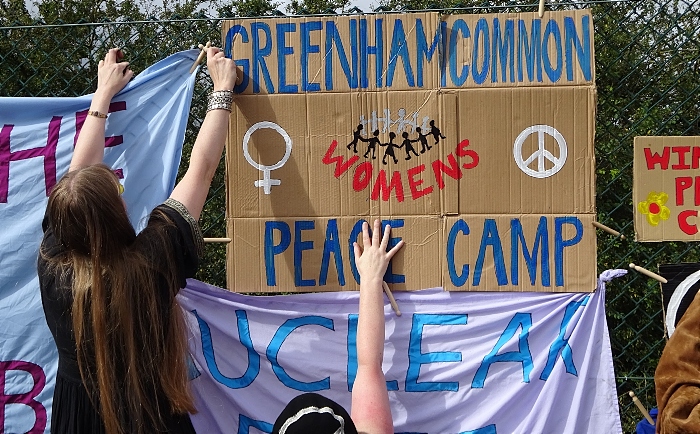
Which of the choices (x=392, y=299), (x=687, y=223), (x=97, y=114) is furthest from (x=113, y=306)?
(x=687, y=223)

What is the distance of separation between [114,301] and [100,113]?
3.48 feet

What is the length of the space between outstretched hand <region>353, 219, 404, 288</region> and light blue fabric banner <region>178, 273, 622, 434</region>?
14 cm

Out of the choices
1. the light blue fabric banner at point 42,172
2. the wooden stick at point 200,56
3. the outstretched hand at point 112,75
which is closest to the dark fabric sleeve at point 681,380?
the light blue fabric banner at point 42,172

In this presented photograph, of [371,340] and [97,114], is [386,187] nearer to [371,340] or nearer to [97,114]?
[371,340]

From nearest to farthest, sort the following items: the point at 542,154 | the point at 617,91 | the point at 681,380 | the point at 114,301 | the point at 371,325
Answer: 1. the point at 114,301
2. the point at 681,380
3. the point at 371,325
4. the point at 542,154
5. the point at 617,91

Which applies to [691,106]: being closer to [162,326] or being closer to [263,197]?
[263,197]

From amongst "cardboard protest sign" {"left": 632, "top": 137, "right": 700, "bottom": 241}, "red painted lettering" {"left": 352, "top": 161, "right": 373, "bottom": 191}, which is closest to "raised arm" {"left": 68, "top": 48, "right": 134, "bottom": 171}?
"red painted lettering" {"left": 352, "top": 161, "right": 373, "bottom": 191}

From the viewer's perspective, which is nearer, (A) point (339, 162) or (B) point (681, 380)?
(B) point (681, 380)

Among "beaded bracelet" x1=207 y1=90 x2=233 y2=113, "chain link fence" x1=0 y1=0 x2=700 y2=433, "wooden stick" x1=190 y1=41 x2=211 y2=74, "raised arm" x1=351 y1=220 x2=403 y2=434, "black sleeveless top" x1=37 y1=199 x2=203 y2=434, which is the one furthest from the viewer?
"chain link fence" x1=0 y1=0 x2=700 y2=433

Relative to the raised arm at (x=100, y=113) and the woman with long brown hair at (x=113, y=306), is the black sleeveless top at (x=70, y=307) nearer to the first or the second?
the woman with long brown hair at (x=113, y=306)

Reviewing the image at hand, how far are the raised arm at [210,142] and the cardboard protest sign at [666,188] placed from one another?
1.70 m

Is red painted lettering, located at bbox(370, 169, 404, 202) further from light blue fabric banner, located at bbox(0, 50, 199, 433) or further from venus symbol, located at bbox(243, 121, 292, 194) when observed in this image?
light blue fabric banner, located at bbox(0, 50, 199, 433)

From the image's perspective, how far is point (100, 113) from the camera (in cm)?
297

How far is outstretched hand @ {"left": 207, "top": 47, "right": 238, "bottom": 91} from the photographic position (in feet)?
9.80
